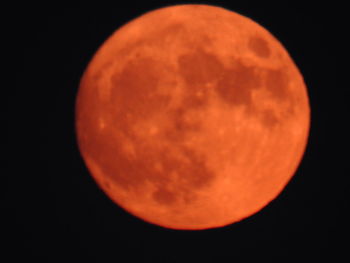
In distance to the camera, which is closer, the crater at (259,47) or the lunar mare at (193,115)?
the lunar mare at (193,115)

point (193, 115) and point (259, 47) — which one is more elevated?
point (259, 47)

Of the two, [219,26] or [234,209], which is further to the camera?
[234,209]

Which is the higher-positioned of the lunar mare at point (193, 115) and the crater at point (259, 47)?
the crater at point (259, 47)

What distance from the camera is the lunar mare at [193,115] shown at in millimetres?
4469

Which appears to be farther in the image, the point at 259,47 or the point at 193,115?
the point at 259,47

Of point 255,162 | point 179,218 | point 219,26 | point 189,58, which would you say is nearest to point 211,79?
point 189,58

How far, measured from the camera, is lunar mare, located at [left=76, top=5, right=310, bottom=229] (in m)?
4.47

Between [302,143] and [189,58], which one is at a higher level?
[189,58]

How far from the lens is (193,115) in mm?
4418

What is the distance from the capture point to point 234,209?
16.8 ft

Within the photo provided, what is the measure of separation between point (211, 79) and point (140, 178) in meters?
1.36

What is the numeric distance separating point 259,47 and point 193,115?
1227 mm

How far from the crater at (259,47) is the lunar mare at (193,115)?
15 millimetres

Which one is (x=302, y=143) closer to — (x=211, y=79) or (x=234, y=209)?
(x=234, y=209)
